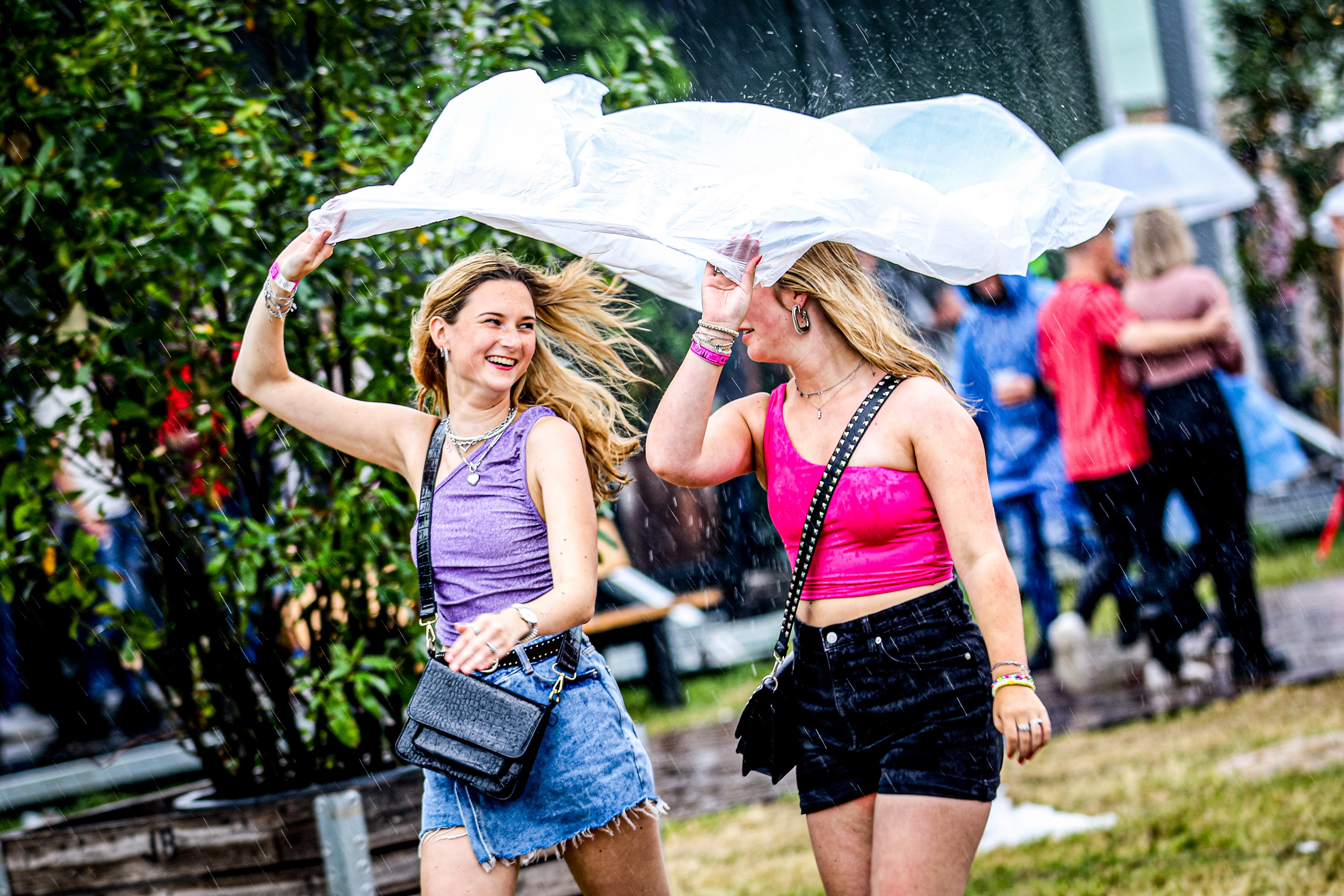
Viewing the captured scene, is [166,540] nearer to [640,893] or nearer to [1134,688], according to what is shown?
[640,893]

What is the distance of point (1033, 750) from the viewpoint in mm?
2504

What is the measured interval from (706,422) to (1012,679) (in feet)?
2.70

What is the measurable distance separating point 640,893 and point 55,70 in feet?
9.75

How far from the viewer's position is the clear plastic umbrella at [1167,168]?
8.81 metres

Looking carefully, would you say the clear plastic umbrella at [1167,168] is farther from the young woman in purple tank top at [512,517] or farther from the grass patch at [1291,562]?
the young woman in purple tank top at [512,517]

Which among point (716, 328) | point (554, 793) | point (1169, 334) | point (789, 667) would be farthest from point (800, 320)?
point (1169, 334)

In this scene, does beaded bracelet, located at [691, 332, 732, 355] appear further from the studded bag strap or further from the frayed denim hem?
the frayed denim hem

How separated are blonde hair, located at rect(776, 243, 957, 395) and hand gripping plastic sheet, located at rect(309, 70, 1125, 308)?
0.27 feet

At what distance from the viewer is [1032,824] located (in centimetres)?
495

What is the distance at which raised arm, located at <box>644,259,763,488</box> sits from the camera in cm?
272

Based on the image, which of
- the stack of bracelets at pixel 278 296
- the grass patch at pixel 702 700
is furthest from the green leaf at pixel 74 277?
the grass patch at pixel 702 700

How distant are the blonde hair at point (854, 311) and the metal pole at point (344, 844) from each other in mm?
1911

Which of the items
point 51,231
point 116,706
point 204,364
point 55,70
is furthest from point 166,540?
point 116,706

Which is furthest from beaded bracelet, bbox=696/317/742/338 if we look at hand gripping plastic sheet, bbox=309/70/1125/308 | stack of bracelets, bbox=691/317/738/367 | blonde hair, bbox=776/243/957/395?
blonde hair, bbox=776/243/957/395
